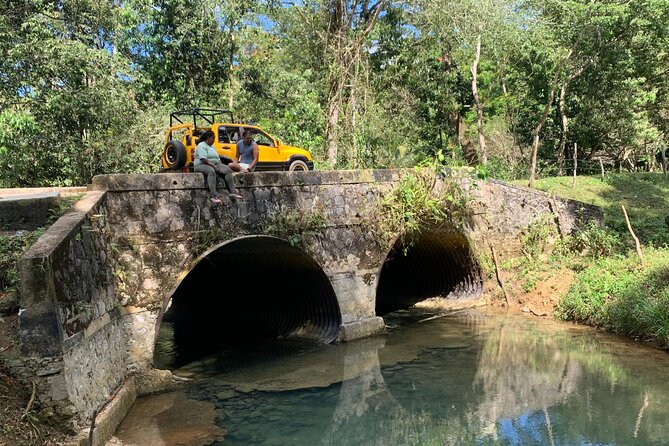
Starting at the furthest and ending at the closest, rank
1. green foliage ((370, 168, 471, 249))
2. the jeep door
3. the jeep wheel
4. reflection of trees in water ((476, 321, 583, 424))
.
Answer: the jeep wheel → the jeep door → green foliage ((370, 168, 471, 249)) → reflection of trees in water ((476, 321, 583, 424))

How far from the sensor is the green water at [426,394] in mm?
7367

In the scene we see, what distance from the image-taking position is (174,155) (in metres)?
11.6

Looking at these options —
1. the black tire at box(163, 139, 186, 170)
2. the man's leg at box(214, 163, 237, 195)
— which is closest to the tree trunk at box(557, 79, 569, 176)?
the black tire at box(163, 139, 186, 170)

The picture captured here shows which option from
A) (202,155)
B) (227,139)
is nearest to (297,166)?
(227,139)

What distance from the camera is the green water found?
7367mm

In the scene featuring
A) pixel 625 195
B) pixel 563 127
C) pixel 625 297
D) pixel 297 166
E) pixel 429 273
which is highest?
pixel 563 127

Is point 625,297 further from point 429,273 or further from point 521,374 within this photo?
point 429,273

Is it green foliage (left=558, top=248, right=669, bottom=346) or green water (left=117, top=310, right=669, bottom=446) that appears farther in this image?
green foliage (left=558, top=248, right=669, bottom=346)

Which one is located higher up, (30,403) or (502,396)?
(30,403)

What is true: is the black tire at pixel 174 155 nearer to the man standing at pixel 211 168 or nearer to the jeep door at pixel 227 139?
the jeep door at pixel 227 139

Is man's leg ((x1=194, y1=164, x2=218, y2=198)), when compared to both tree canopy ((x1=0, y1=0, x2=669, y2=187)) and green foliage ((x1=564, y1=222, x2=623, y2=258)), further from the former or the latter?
green foliage ((x1=564, y1=222, x2=623, y2=258))

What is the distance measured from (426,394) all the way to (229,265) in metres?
6.74

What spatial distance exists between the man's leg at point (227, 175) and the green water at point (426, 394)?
136 inches

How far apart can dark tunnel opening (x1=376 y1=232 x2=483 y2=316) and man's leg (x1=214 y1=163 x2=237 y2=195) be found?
5.31 meters
